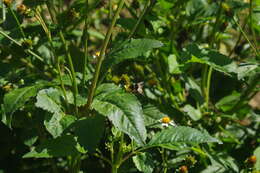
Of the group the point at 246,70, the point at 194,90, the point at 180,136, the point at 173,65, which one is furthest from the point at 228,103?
the point at 180,136

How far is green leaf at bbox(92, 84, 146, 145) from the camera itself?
4.15 ft

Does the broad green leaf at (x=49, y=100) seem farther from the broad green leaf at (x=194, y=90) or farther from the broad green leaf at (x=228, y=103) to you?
the broad green leaf at (x=228, y=103)

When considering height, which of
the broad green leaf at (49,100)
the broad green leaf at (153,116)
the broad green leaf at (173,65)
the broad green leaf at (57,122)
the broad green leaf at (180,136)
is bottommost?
the broad green leaf at (153,116)

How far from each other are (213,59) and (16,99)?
0.76 meters

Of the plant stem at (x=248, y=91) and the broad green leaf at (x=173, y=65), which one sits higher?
the broad green leaf at (x=173, y=65)

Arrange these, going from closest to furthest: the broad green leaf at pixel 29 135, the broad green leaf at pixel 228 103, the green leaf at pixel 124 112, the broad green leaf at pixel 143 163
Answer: the green leaf at pixel 124 112, the broad green leaf at pixel 143 163, the broad green leaf at pixel 29 135, the broad green leaf at pixel 228 103

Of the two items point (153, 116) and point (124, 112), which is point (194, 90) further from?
point (124, 112)

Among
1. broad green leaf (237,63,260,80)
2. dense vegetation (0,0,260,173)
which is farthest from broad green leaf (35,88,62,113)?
broad green leaf (237,63,260,80)

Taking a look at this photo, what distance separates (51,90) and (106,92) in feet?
0.70

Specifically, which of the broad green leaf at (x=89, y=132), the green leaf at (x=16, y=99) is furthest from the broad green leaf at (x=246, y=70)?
the green leaf at (x=16, y=99)

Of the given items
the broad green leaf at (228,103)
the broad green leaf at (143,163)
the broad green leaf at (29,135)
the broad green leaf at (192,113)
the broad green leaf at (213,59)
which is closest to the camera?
the broad green leaf at (143,163)

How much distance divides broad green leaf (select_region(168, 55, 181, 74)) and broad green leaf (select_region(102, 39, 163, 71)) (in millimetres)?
472

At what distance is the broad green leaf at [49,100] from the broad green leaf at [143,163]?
0.33 meters

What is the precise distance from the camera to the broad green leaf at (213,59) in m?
1.64
